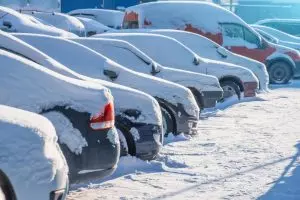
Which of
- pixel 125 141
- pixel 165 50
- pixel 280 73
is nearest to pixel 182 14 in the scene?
pixel 280 73

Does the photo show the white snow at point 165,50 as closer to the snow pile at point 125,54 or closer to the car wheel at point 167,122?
the snow pile at point 125,54

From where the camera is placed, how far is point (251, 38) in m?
20.8

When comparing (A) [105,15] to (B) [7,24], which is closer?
(B) [7,24]

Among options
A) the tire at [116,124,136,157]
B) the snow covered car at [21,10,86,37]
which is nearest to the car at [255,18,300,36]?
the snow covered car at [21,10,86,37]

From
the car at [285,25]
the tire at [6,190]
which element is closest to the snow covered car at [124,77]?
the tire at [6,190]

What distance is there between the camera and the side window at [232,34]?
68.0ft

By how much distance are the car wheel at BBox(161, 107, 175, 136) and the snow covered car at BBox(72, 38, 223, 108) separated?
5.57ft

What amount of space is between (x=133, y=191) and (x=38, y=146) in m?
2.46

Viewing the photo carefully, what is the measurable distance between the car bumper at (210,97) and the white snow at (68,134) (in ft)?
22.4

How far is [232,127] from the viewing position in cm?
1269

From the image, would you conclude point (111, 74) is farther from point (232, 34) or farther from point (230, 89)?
point (232, 34)

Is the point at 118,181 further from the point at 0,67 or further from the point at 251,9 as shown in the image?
the point at 251,9

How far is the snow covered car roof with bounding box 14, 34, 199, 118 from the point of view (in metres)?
9.65

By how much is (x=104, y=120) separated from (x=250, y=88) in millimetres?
9851
